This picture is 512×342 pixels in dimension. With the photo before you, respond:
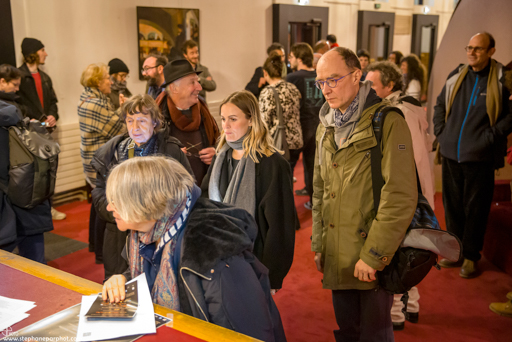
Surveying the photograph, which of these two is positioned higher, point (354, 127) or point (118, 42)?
point (118, 42)

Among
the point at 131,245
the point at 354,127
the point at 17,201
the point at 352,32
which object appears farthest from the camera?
the point at 352,32

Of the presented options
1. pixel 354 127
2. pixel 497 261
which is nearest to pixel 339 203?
pixel 354 127

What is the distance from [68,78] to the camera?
224 inches

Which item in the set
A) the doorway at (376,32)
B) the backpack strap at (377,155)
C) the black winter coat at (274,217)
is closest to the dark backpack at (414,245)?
the backpack strap at (377,155)

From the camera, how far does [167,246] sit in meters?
1.68

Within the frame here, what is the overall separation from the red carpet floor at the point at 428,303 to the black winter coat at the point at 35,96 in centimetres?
178

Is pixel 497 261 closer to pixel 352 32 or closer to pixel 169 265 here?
pixel 169 265

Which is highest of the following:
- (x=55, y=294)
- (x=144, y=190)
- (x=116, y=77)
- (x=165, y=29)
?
(x=165, y=29)

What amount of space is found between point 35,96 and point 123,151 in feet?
9.56

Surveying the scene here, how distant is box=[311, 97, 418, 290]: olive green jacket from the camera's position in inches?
77.1

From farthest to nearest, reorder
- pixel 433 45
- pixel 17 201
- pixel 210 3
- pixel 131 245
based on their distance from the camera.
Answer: pixel 433 45
pixel 210 3
pixel 17 201
pixel 131 245

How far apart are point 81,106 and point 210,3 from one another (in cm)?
400

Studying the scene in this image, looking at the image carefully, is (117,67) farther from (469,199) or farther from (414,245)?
(414,245)

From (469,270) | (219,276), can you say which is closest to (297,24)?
(469,270)
